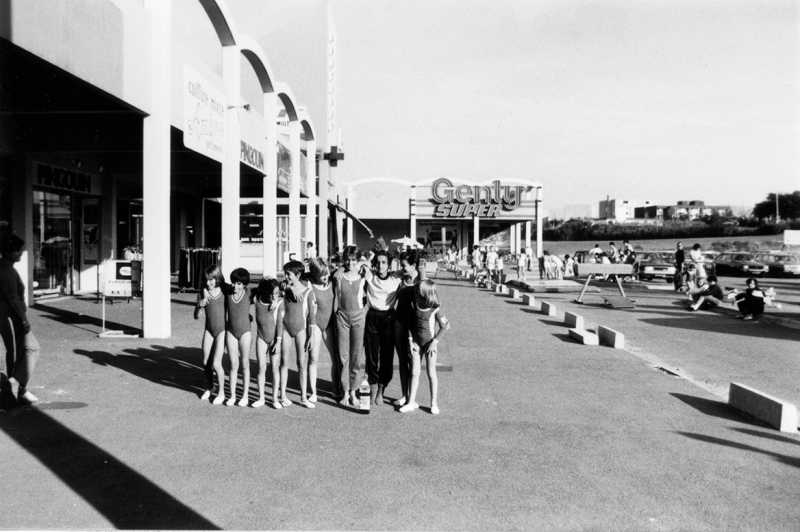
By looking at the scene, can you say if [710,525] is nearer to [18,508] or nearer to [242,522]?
[242,522]

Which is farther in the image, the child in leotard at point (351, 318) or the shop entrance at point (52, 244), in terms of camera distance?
the shop entrance at point (52, 244)

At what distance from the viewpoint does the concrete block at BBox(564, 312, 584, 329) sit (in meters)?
13.8

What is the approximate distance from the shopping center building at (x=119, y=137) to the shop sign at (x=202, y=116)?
0.12ft

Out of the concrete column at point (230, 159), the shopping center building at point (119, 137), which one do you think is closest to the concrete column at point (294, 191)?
the shopping center building at point (119, 137)

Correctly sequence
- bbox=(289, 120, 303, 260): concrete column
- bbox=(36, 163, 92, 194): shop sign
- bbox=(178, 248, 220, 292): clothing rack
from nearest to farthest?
bbox=(36, 163, 92, 194): shop sign, bbox=(178, 248, 220, 292): clothing rack, bbox=(289, 120, 303, 260): concrete column

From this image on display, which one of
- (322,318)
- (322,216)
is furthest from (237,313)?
(322,216)

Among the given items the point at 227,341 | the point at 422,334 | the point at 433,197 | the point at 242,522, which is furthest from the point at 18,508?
the point at 433,197

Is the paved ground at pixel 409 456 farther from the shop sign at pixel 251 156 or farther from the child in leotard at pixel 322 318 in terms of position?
the shop sign at pixel 251 156

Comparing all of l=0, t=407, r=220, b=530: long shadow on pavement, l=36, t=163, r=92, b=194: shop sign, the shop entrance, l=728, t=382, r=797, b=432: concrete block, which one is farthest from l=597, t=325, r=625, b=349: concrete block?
l=36, t=163, r=92, b=194: shop sign

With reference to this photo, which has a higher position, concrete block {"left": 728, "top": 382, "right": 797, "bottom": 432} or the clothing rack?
the clothing rack

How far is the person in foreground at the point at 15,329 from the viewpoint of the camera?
674cm

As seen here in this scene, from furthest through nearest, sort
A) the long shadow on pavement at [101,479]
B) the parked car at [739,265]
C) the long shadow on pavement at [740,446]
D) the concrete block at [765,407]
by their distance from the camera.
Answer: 1. the parked car at [739,265]
2. the concrete block at [765,407]
3. the long shadow on pavement at [740,446]
4. the long shadow on pavement at [101,479]

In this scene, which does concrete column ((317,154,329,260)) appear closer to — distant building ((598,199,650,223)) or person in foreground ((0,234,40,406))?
person in foreground ((0,234,40,406))

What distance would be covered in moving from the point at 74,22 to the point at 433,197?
44448 millimetres
